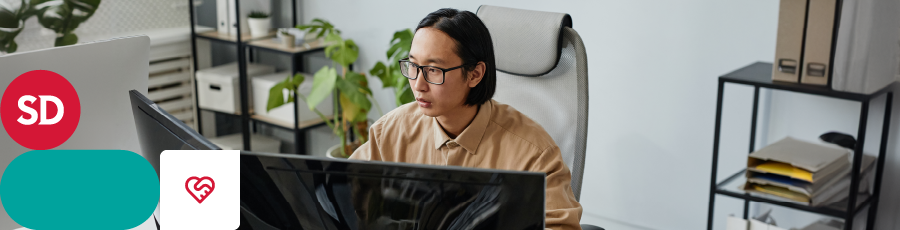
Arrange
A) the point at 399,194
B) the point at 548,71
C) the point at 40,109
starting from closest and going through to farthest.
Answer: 1. the point at 399,194
2. the point at 40,109
3. the point at 548,71

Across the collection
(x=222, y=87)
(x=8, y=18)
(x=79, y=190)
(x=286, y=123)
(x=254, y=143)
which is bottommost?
(x=254, y=143)

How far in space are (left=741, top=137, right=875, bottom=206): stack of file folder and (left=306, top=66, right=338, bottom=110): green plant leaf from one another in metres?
1.44

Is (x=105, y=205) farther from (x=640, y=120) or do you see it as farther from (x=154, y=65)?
(x=154, y=65)

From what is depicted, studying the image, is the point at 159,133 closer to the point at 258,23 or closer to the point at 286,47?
the point at 286,47

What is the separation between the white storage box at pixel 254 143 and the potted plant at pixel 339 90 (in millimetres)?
383

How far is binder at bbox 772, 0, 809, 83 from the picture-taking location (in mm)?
1747

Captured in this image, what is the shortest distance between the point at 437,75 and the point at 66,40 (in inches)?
81.3

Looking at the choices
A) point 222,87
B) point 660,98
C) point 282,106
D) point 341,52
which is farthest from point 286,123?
point 660,98

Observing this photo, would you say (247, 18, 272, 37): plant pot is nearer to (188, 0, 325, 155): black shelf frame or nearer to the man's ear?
(188, 0, 325, 155): black shelf frame

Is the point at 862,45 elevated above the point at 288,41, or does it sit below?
above

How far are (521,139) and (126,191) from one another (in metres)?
0.62

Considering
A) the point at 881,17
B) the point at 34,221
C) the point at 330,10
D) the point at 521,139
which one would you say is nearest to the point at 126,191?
the point at 34,221

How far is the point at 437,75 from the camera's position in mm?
1133

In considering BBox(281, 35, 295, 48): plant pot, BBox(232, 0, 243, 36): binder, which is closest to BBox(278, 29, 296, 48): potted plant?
BBox(281, 35, 295, 48): plant pot
